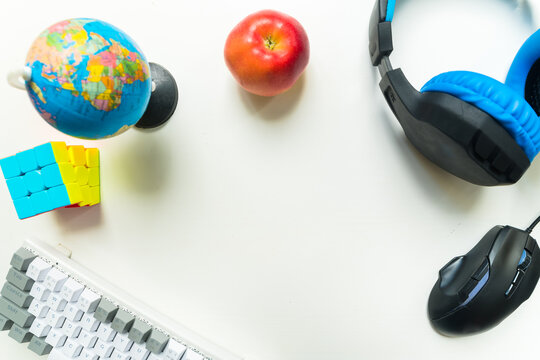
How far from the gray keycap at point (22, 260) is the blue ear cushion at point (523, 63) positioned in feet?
2.52

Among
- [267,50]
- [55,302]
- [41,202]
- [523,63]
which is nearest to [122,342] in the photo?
[55,302]

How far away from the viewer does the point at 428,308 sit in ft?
1.83

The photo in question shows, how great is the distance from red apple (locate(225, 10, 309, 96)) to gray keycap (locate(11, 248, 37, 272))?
0.42 metres

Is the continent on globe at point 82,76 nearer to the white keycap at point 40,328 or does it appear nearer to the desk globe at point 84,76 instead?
the desk globe at point 84,76

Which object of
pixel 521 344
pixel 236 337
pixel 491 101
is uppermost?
pixel 491 101

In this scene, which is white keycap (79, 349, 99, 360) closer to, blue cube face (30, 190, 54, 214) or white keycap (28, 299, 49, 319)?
white keycap (28, 299, 49, 319)

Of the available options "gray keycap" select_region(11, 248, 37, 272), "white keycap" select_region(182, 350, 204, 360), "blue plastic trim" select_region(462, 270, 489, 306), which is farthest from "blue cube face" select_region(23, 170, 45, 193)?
"blue plastic trim" select_region(462, 270, 489, 306)

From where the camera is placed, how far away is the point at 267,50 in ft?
1.66

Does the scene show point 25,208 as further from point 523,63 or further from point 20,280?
point 523,63

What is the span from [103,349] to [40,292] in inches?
5.1

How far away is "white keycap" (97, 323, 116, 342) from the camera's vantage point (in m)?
0.53

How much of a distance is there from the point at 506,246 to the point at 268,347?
378 millimetres

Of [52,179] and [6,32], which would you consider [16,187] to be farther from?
[6,32]

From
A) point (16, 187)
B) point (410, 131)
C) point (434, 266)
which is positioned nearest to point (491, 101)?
point (410, 131)
